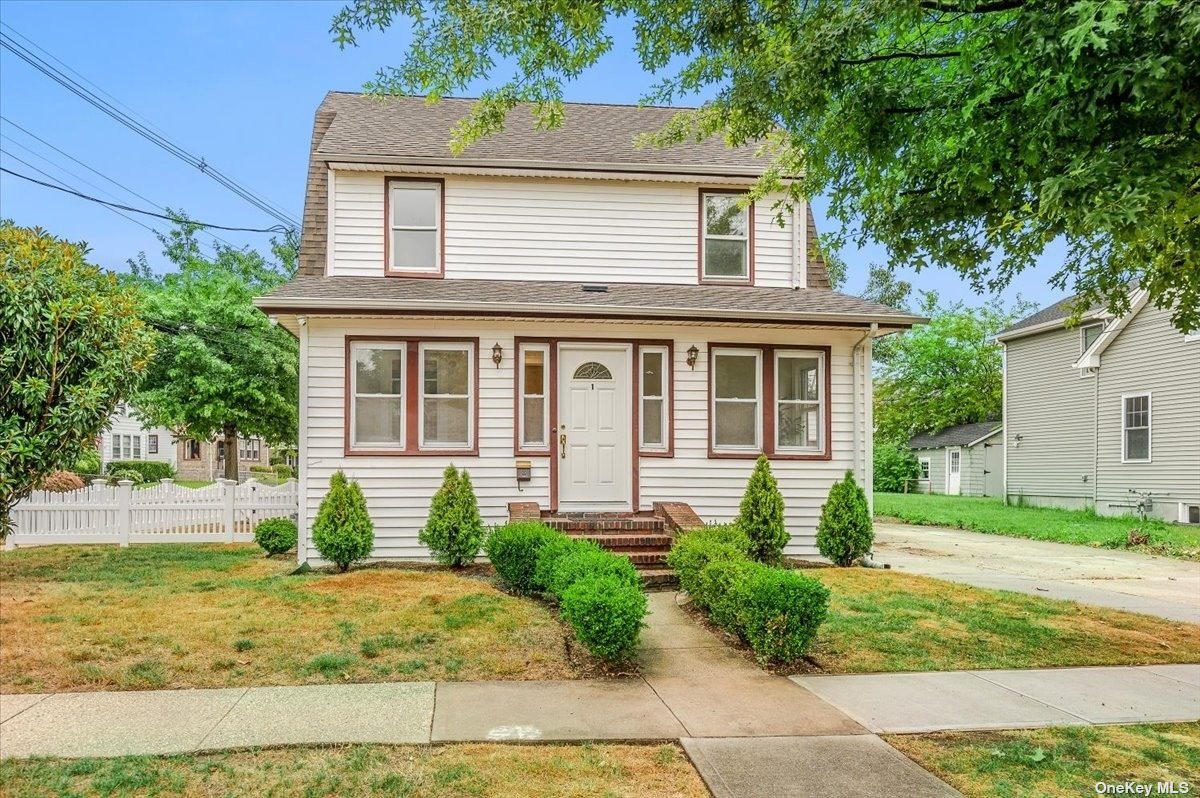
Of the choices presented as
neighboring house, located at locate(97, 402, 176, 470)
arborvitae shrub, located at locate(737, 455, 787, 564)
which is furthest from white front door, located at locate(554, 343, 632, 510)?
neighboring house, located at locate(97, 402, 176, 470)

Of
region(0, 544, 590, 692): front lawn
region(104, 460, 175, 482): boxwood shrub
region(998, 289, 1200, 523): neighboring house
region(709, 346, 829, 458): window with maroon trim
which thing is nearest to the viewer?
region(0, 544, 590, 692): front lawn

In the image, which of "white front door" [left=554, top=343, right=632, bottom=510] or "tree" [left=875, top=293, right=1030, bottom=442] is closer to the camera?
"white front door" [left=554, top=343, right=632, bottom=510]

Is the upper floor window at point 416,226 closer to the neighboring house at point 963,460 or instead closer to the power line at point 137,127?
the power line at point 137,127

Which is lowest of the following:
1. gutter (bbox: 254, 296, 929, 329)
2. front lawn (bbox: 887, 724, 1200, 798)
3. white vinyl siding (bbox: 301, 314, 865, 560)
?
Result: front lawn (bbox: 887, 724, 1200, 798)

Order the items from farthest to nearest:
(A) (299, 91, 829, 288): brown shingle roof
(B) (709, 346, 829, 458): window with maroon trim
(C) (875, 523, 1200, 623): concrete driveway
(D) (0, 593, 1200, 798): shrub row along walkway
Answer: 1. (A) (299, 91, 829, 288): brown shingle roof
2. (B) (709, 346, 829, 458): window with maroon trim
3. (C) (875, 523, 1200, 623): concrete driveway
4. (D) (0, 593, 1200, 798): shrub row along walkway

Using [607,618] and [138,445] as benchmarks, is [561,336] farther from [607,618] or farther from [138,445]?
[138,445]

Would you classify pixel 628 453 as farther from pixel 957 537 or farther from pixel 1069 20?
pixel 957 537

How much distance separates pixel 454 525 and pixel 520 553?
6.57ft

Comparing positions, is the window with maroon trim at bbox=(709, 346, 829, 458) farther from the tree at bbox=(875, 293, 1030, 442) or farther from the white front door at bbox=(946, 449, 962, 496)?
the tree at bbox=(875, 293, 1030, 442)

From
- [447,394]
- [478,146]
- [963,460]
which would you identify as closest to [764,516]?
[447,394]

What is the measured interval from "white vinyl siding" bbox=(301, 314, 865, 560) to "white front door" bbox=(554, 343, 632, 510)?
256 millimetres

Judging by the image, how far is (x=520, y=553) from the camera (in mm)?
7570

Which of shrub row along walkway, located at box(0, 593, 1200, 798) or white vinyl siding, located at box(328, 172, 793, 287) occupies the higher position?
white vinyl siding, located at box(328, 172, 793, 287)

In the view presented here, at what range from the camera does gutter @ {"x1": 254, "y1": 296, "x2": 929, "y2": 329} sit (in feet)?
30.0
